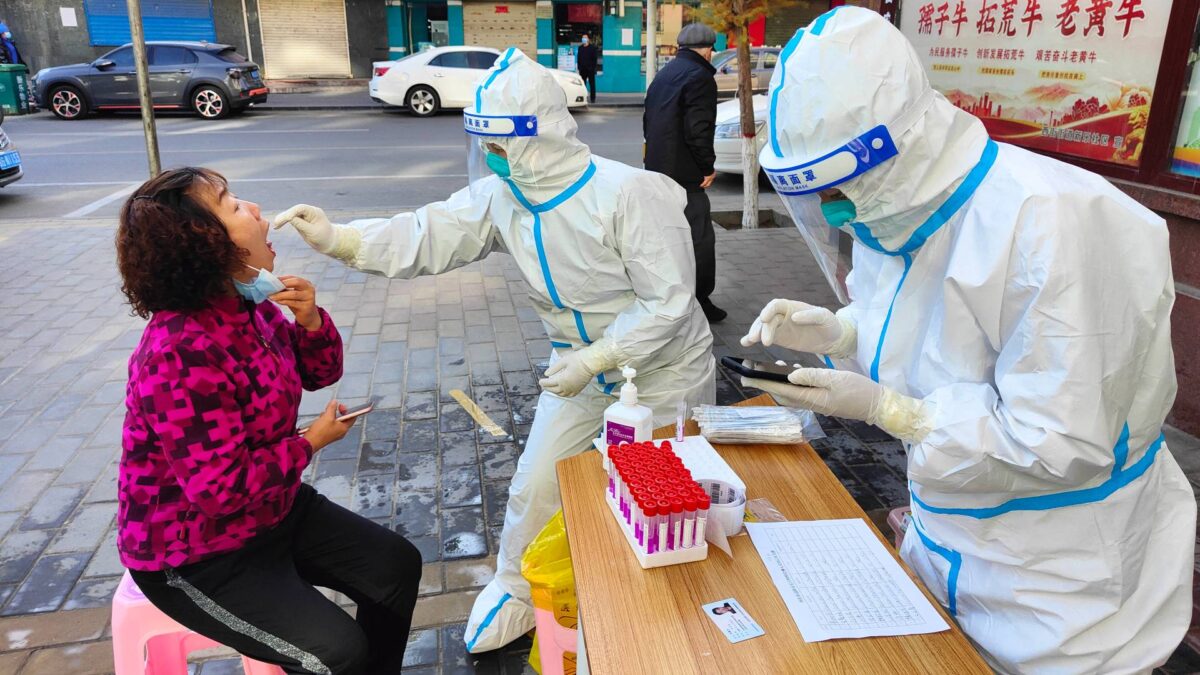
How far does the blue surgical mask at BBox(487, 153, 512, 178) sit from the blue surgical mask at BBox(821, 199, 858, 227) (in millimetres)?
1169

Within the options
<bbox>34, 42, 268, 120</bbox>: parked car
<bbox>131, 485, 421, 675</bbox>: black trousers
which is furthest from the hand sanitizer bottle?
<bbox>34, 42, 268, 120</bbox>: parked car

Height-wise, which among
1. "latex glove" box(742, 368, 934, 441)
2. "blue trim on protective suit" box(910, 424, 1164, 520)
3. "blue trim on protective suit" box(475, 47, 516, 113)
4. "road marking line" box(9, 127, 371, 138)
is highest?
"blue trim on protective suit" box(475, 47, 516, 113)

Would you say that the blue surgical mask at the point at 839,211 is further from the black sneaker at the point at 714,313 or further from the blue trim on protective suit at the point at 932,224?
the black sneaker at the point at 714,313

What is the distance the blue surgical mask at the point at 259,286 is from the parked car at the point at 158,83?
15.1 m

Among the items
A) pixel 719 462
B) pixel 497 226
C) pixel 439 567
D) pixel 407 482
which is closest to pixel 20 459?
pixel 407 482

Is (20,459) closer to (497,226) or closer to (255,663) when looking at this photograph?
(255,663)

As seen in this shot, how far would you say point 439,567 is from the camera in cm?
302

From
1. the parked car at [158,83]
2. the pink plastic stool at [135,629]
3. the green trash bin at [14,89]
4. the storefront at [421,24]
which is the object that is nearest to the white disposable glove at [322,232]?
the pink plastic stool at [135,629]

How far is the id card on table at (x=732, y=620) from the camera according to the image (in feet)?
4.85

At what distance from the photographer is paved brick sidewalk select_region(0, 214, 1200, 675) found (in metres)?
2.77

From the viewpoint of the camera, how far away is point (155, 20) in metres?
19.8

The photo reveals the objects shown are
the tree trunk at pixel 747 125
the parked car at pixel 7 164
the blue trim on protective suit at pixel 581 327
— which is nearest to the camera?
the blue trim on protective suit at pixel 581 327

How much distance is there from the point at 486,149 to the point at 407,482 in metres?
1.67

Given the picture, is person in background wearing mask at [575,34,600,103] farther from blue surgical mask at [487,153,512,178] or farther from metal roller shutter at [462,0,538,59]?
blue surgical mask at [487,153,512,178]
